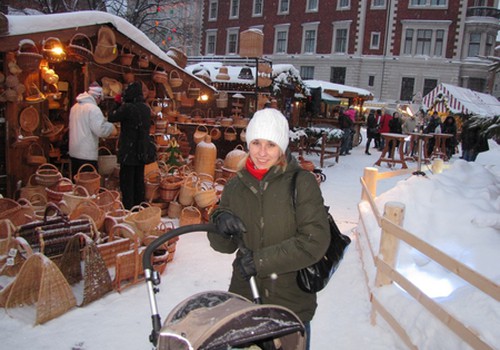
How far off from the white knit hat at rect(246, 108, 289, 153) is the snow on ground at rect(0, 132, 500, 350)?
189 centimetres

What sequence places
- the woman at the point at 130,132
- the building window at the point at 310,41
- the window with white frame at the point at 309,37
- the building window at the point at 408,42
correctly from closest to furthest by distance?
the woman at the point at 130,132 < the building window at the point at 408,42 < the window with white frame at the point at 309,37 < the building window at the point at 310,41

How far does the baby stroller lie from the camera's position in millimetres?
1320

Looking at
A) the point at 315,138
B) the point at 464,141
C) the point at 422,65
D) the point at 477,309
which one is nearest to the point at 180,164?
the point at 477,309

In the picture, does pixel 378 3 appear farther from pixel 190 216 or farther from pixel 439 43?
pixel 190 216

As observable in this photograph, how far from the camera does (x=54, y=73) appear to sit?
6.29m

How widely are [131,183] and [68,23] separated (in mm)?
2458

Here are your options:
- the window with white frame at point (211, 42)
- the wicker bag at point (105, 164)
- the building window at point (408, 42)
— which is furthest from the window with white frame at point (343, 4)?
the wicker bag at point (105, 164)

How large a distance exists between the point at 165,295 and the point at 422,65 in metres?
35.7

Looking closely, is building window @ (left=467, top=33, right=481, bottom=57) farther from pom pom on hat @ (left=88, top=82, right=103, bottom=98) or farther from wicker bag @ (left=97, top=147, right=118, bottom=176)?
pom pom on hat @ (left=88, top=82, right=103, bottom=98)

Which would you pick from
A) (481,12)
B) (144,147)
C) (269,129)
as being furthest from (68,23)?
(481,12)

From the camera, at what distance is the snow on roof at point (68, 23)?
5090 millimetres

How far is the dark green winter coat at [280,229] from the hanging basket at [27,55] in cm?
458

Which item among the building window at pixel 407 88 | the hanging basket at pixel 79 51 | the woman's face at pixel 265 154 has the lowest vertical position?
the woman's face at pixel 265 154

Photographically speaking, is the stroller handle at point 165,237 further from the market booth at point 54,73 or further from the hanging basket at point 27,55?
the hanging basket at point 27,55
